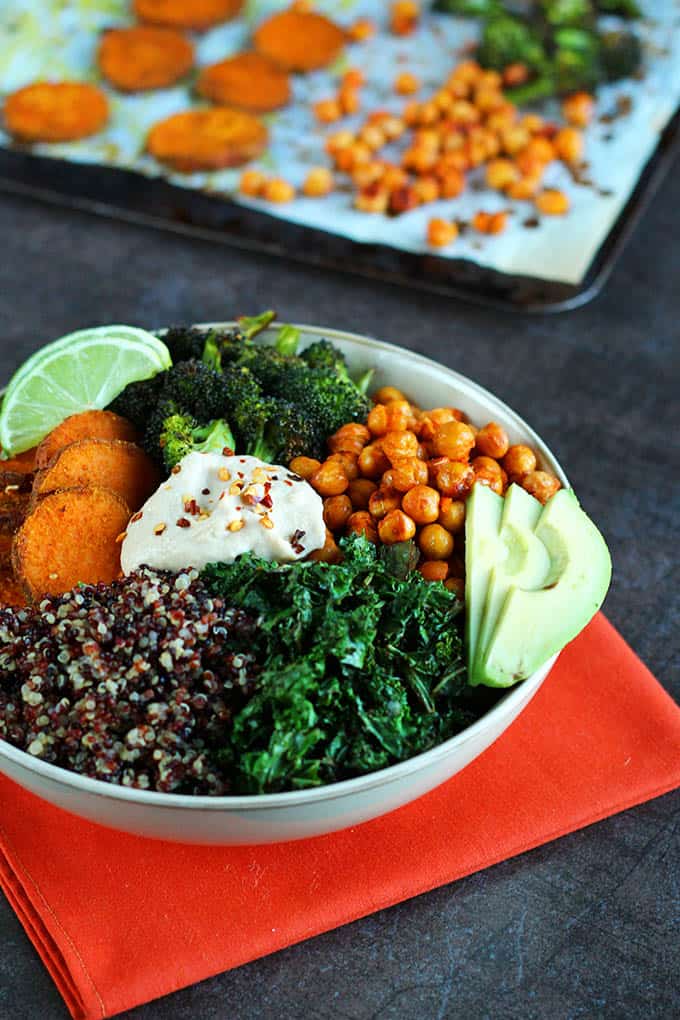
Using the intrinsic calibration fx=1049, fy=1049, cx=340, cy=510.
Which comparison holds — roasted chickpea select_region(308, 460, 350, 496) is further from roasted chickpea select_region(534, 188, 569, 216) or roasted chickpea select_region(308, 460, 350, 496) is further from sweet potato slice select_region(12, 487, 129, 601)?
roasted chickpea select_region(534, 188, 569, 216)

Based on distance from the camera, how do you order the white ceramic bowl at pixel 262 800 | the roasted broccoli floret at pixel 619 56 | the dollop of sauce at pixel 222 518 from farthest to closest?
the roasted broccoli floret at pixel 619 56 < the dollop of sauce at pixel 222 518 < the white ceramic bowl at pixel 262 800

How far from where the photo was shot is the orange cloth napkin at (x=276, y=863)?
2432 millimetres

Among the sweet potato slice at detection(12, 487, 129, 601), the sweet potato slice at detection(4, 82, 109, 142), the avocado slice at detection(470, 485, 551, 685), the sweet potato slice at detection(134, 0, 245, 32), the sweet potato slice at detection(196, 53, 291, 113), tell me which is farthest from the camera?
the sweet potato slice at detection(134, 0, 245, 32)

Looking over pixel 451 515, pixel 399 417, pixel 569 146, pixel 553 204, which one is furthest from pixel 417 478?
pixel 569 146

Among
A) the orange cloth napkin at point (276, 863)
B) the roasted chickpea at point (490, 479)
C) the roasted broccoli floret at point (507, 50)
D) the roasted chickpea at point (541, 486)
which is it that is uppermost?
the roasted broccoli floret at point (507, 50)

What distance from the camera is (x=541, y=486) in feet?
9.57

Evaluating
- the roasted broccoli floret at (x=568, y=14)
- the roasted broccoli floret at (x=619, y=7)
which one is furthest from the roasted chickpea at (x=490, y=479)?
the roasted broccoli floret at (x=619, y=7)

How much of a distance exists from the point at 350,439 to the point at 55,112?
335cm

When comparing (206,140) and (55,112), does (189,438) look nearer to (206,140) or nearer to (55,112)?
(206,140)

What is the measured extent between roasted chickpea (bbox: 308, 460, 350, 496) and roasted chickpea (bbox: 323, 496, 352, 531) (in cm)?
3

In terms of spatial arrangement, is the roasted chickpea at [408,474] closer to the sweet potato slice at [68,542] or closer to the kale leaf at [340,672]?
the kale leaf at [340,672]

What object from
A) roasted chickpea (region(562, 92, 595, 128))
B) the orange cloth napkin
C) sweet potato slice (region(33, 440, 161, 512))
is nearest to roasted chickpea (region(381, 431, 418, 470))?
sweet potato slice (region(33, 440, 161, 512))

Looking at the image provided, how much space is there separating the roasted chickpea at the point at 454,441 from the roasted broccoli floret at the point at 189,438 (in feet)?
1.96

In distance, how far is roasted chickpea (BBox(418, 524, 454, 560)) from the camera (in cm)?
282
